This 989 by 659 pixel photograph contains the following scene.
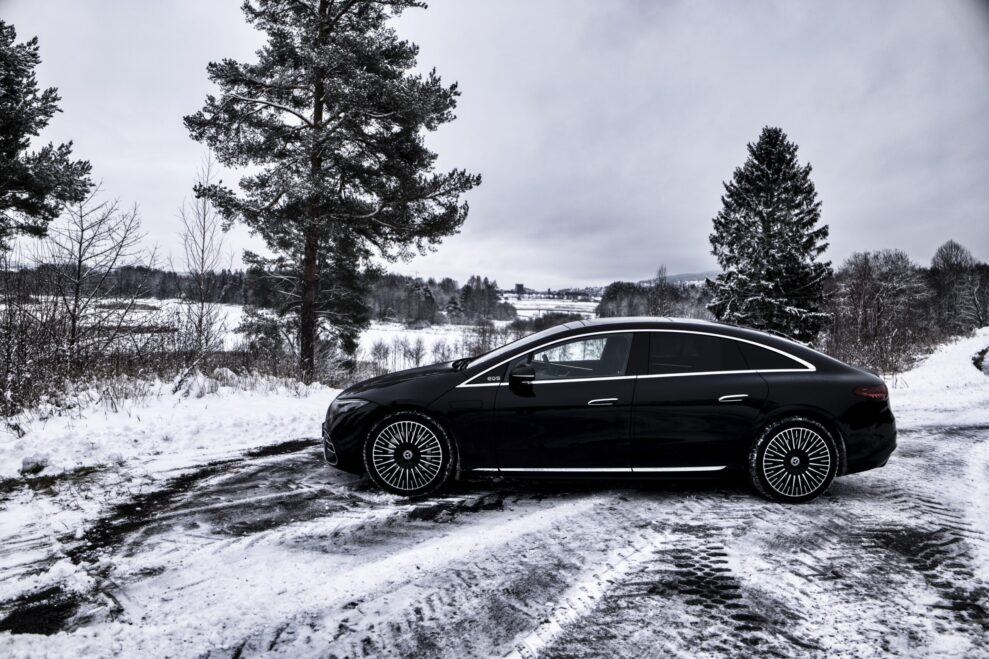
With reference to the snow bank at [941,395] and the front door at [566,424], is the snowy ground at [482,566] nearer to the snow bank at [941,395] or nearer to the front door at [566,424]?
the front door at [566,424]

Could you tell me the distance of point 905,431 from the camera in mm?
6523

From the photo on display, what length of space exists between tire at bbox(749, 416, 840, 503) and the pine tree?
1583 centimetres

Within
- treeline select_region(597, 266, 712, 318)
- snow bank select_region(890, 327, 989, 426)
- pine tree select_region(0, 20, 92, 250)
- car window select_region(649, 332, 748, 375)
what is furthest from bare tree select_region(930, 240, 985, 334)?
pine tree select_region(0, 20, 92, 250)

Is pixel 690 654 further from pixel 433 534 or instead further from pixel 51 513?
Result: pixel 51 513

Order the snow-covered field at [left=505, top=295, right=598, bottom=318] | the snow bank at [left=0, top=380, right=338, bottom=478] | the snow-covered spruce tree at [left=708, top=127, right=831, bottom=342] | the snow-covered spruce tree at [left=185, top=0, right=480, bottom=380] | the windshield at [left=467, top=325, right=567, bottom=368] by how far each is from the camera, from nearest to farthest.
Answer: the windshield at [left=467, top=325, right=567, bottom=368]
the snow bank at [left=0, top=380, right=338, bottom=478]
the snow-covered spruce tree at [left=185, top=0, right=480, bottom=380]
the snow-covered spruce tree at [left=708, top=127, right=831, bottom=342]
the snow-covered field at [left=505, top=295, right=598, bottom=318]

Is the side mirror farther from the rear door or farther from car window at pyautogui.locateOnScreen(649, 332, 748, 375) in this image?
car window at pyautogui.locateOnScreen(649, 332, 748, 375)

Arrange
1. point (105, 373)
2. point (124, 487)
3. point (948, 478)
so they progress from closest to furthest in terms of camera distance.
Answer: point (124, 487)
point (948, 478)
point (105, 373)

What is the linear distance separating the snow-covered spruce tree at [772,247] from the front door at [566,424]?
2493cm

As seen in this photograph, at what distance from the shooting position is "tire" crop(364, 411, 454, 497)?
417 centimetres

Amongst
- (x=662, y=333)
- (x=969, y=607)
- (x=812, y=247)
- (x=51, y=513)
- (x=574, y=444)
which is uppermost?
(x=812, y=247)

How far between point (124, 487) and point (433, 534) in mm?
2934

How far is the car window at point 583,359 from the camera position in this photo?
4242 millimetres

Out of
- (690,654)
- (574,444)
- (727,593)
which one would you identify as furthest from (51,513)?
(727,593)

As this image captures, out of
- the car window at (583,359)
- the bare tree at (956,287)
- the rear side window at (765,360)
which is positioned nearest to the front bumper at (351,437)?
the car window at (583,359)
